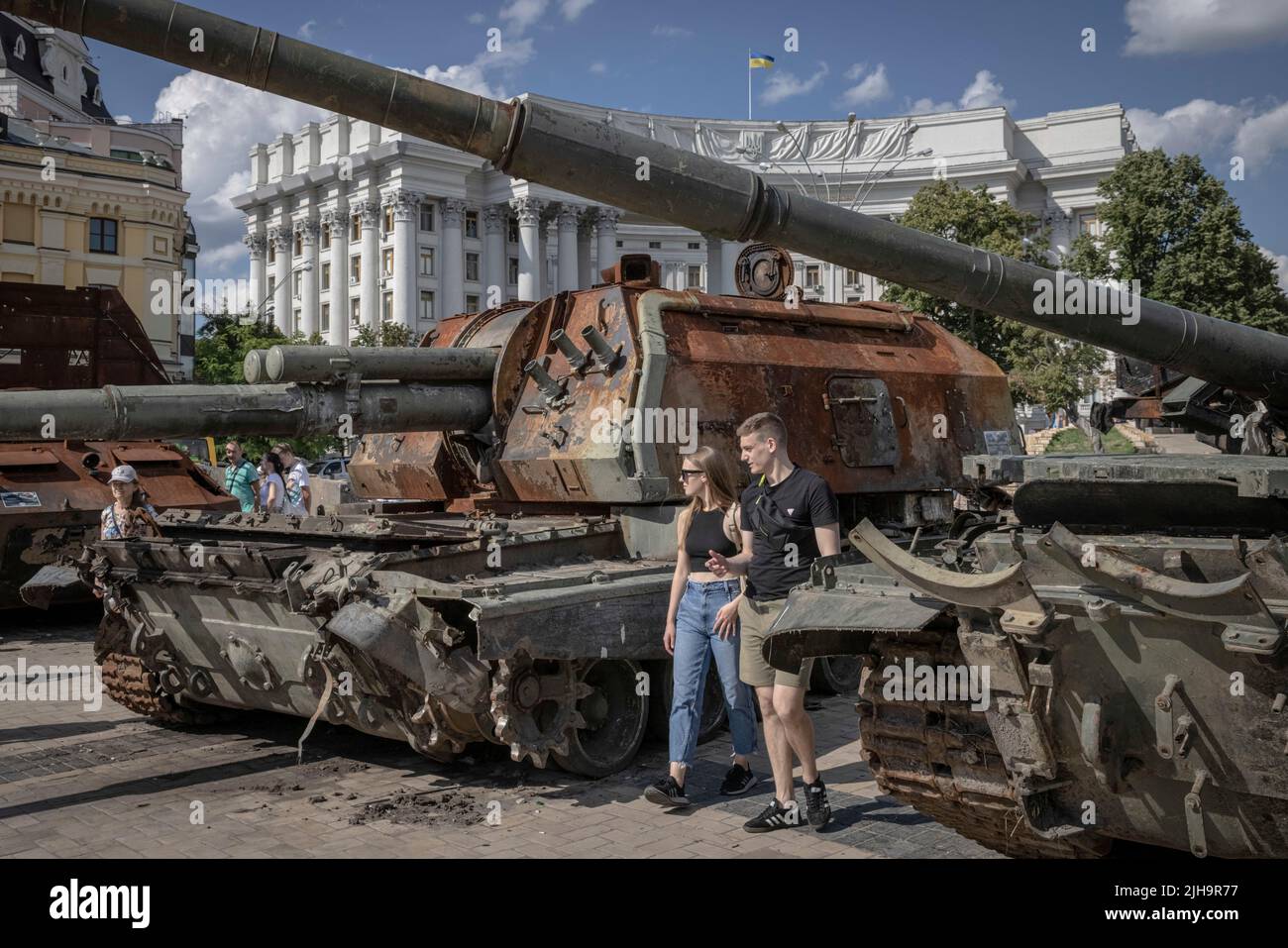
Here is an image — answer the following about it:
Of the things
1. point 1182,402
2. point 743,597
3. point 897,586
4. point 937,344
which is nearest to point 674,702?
point 743,597

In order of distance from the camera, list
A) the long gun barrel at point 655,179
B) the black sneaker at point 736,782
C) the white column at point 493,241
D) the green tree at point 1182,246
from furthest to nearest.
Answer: the white column at point 493,241 → the green tree at point 1182,246 → the black sneaker at point 736,782 → the long gun barrel at point 655,179

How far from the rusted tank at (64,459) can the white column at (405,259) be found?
168 feet

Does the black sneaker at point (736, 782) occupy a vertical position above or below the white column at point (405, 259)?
below

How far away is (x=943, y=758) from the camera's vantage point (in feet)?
15.7

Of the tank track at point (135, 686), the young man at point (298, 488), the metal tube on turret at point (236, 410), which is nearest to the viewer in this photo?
the metal tube on turret at point (236, 410)

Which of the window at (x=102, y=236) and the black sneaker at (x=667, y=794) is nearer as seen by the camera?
the black sneaker at (x=667, y=794)

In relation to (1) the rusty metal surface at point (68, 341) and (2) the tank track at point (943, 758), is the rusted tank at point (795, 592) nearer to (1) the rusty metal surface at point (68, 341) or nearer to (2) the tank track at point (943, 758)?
(2) the tank track at point (943, 758)

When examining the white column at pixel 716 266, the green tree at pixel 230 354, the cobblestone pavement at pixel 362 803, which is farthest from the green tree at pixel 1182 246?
the white column at pixel 716 266

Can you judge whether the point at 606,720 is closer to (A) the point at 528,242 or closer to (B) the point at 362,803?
(B) the point at 362,803

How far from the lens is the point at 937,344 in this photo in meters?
10.2

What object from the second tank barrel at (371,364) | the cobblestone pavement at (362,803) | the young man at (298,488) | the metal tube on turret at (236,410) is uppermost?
the second tank barrel at (371,364)

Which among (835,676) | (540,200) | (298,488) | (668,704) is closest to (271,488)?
(298,488)

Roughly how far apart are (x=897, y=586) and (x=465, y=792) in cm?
301

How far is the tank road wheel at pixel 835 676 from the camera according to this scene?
9.01m
